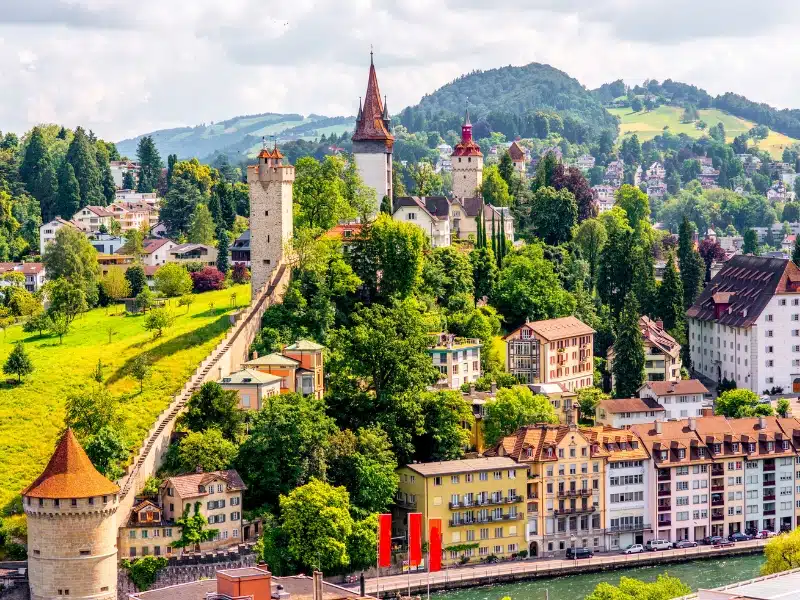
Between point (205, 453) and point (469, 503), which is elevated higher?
point (205, 453)

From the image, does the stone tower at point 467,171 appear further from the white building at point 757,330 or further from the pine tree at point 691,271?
the white building at point 757,330

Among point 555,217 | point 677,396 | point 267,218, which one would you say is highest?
point 555,217

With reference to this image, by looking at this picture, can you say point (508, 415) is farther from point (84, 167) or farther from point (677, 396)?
Answer: point (84, 167)

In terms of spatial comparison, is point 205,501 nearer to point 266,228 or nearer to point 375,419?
point 375,419

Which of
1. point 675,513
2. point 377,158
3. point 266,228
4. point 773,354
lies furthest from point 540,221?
point 675,513

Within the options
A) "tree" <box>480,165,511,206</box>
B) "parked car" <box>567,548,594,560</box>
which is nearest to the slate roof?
"tree" <box>480,165,511,206</box>

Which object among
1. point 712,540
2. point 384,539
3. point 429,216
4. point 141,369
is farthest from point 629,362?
point 141,369

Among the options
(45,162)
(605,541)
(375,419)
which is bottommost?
(605,541)
